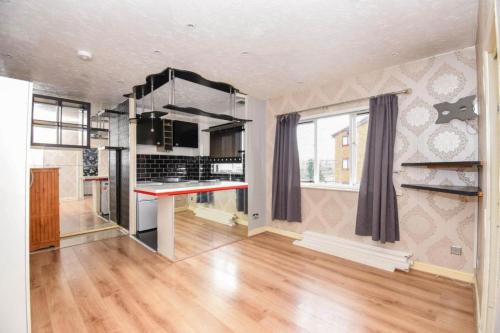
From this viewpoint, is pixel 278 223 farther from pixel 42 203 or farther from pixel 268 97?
pixel 42 203

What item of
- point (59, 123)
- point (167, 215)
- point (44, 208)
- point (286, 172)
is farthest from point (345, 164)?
point (59, 123)

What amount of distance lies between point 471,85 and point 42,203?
5545mm

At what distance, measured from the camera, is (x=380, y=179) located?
2.84 metres

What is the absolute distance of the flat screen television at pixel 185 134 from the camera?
4866 mm

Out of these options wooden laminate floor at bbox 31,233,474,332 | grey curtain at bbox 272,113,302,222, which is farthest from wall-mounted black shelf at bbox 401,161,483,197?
grey curtain at bbox 272,113,302,222

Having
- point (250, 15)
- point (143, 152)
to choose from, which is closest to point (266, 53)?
point (250, 15)

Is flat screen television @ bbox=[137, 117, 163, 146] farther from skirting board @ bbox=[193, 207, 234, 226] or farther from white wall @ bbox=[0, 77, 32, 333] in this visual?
white wall @ bbox=[0, 77, 32, 333]

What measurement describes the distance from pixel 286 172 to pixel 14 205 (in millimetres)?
3259

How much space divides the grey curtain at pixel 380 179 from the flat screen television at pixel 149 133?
3.63 m

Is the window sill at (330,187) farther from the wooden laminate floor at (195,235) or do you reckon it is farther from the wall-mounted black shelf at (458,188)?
the wooden laminate floor at (195,235)

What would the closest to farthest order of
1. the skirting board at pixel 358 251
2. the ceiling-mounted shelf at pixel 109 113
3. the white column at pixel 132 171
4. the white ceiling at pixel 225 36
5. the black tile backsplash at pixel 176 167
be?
1. the white ceiling at pixel 225 36
2. the skirting board at pixel 358 251
3. the white column at pixel 132 171
4. the ceiling-mounted shelf at pixel 109 113
5. the black tile backsplash at pixel 176 167

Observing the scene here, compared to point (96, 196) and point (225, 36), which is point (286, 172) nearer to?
point (225, 36)

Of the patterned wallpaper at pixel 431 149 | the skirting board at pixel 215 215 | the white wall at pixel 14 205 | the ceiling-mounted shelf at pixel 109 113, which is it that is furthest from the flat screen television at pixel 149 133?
the patterned wallpaper at pixel 431 149

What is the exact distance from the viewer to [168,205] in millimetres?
3020
